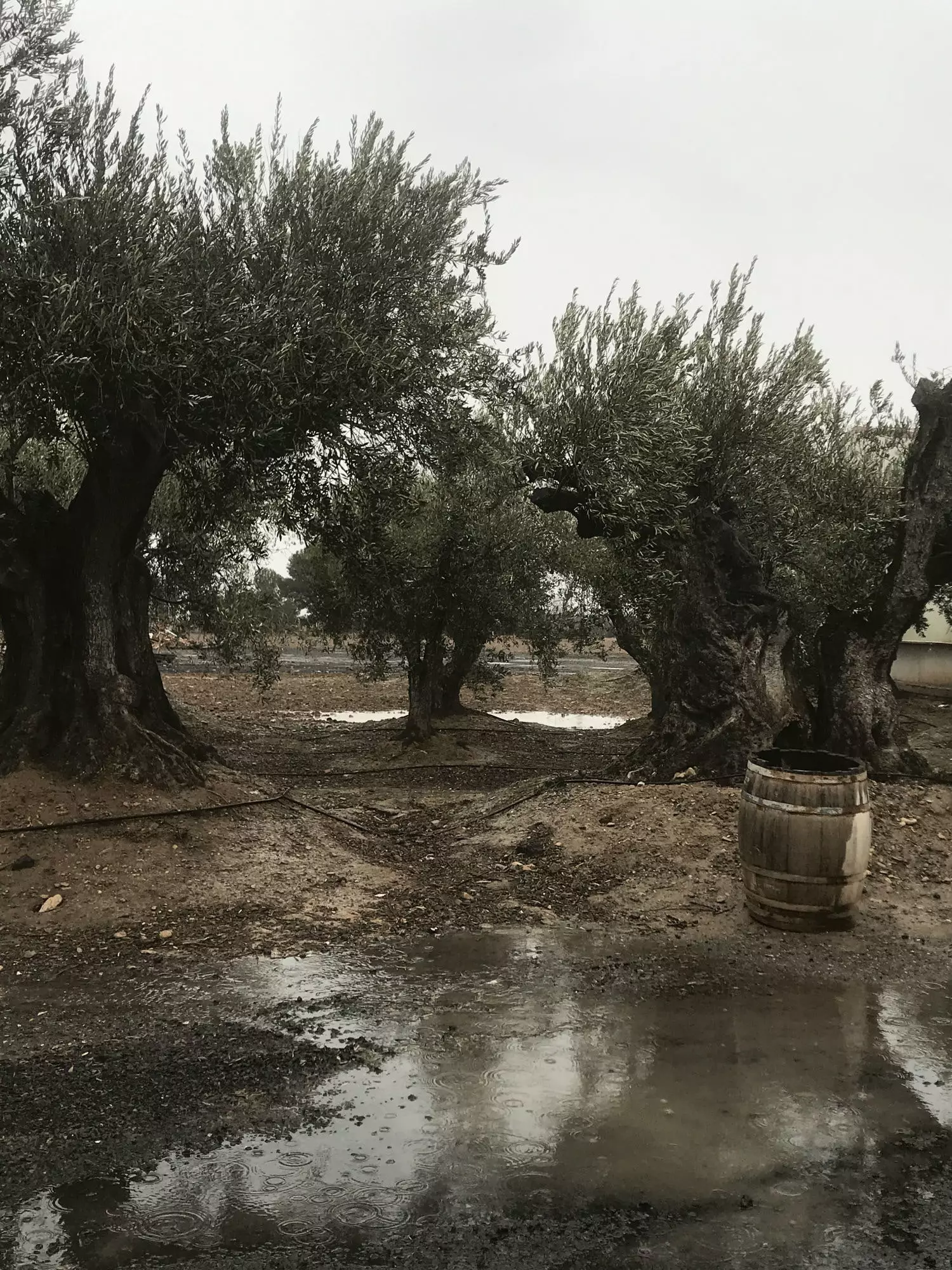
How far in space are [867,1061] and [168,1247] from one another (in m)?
4.92

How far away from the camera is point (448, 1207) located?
17.1ft

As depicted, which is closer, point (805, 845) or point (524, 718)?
point (805, 845)

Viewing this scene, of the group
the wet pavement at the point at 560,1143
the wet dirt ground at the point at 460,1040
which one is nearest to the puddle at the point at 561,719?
the wet dirt ground at the point at 460,1040

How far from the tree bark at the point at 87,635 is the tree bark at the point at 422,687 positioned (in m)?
9.47

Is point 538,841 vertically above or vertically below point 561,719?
above

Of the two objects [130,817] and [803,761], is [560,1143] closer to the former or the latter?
[803,761]

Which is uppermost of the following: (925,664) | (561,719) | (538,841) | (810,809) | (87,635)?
(87,635)

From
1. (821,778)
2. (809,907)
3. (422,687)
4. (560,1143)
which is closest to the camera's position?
(560,1143)

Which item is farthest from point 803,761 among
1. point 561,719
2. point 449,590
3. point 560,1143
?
point 561,719

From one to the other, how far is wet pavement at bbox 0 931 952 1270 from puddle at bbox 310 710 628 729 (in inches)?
815

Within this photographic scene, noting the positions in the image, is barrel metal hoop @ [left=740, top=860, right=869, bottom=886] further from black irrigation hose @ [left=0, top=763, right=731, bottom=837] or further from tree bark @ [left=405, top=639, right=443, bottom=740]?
tree bark @ [left=405, top=639, right=443, bottom=740]

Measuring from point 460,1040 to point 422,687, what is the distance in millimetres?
16378

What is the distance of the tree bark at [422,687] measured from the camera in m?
23.4

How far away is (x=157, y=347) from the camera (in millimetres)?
11133
